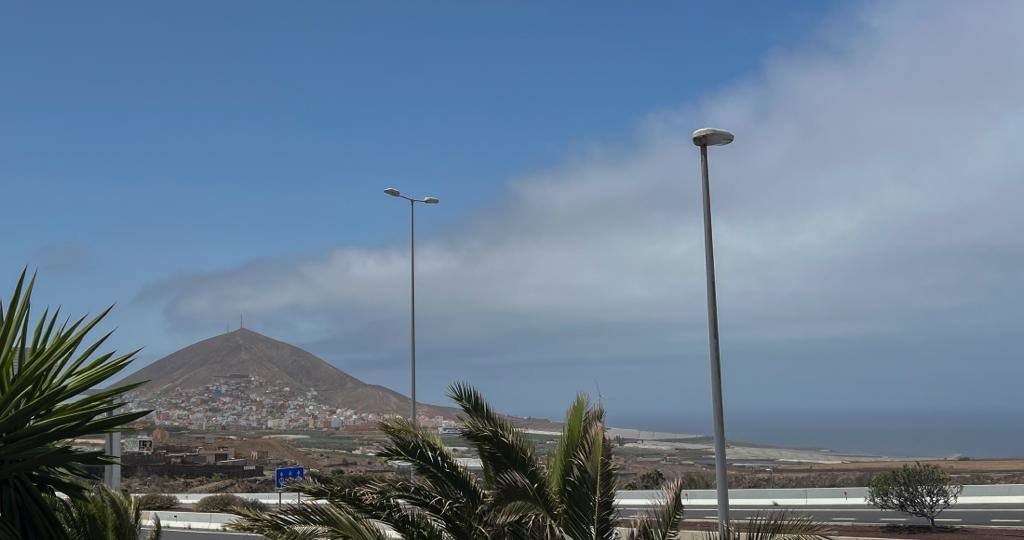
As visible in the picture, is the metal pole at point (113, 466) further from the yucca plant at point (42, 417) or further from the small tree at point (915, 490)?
the small tree at point (915, 490)

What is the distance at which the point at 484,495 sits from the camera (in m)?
8.62

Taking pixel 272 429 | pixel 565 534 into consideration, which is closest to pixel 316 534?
pixel 565 534

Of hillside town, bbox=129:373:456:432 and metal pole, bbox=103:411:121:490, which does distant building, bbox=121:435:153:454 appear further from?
metal pole, bbox=103:411:121:490

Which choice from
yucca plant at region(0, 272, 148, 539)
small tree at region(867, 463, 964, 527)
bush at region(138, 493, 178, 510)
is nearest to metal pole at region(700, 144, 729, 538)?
yucca plant at region(0, 272, 148, 539)

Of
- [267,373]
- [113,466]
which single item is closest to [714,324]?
[113,466]

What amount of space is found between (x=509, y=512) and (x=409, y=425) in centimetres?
144

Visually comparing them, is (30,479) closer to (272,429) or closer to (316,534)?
(316,534)

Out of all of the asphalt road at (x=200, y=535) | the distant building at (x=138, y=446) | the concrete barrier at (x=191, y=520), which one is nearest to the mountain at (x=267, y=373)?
the distant building at (x=138, y=446)

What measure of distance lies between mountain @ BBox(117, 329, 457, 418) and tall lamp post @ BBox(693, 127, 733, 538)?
513ft

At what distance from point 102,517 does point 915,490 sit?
20714 mm

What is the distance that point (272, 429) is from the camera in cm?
13488

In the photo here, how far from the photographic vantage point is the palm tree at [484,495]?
757 centimetres

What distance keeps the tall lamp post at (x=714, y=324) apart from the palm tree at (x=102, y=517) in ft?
26.3

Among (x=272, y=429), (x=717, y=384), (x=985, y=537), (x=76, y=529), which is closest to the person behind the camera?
(x=717, y=384)
